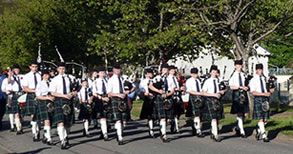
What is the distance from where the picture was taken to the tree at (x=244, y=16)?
1556 centimetres

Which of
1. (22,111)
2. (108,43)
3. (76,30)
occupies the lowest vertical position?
(22,111)

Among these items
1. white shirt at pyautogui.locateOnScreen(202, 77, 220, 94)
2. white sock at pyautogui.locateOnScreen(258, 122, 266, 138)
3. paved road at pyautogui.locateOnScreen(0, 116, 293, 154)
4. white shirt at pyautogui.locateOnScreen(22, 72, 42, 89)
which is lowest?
paved road at pyautogui.locateOnScreen(0, 116, 293, 154)

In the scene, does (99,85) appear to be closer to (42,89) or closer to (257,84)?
(42,89)

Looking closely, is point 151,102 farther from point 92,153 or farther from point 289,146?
point 289,146

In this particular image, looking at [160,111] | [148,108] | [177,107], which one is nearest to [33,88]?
[148,108]

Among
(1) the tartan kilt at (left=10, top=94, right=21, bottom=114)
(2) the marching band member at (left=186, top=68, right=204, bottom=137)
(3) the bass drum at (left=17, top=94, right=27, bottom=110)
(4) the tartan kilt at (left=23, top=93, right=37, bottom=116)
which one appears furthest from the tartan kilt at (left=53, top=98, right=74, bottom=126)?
(1) the tartan kilt at (left=10, top=94, right=21, bottom=114)

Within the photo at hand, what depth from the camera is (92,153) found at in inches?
370

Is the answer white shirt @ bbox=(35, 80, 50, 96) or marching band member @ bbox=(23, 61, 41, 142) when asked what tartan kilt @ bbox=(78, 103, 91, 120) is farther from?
white shirt @ bbox=(35, 80, 50, 96)

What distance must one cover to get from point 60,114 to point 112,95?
128cm

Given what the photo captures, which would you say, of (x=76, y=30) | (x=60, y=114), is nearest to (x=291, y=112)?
(x=60, y=114)

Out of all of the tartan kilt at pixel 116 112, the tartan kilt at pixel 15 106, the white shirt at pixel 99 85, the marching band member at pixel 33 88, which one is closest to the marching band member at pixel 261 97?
the tartan kilt at pixel 116 112

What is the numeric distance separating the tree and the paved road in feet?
15.6

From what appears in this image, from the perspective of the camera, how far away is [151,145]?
1030 cm

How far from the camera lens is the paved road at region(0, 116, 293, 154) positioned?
31.3 ft
